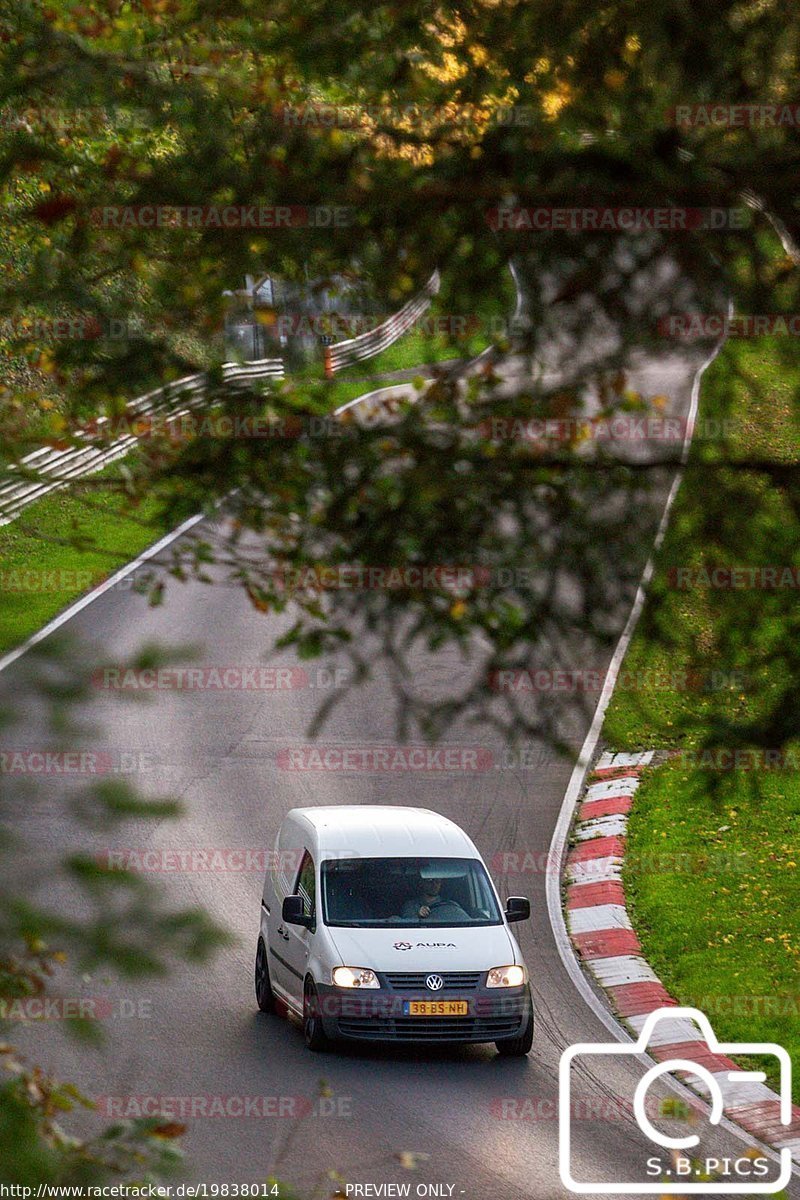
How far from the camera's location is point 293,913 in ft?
45.9

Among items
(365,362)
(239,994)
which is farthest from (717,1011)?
(365,362)

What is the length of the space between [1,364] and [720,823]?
1648cm

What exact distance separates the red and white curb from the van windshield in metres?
2.07

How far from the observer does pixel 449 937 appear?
1389cm

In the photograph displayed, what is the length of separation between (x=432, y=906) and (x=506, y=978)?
3.67ft

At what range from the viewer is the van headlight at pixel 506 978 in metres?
13.5

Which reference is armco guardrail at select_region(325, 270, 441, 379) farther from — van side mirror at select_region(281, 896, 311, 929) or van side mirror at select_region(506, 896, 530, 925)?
van side mirror at select_region(506, 896, 530, 925)

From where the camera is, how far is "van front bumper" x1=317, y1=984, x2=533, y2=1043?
13383 millimetres

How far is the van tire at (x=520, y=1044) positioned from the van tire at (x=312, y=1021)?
5.23 feet
